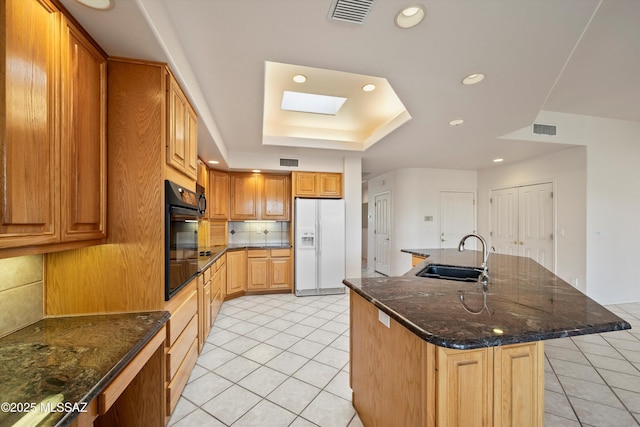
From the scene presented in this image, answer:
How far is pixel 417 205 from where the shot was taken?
5.59 m

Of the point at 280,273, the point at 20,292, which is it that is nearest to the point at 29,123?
the point at 20,292

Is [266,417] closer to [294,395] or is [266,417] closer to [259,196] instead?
[294,395]

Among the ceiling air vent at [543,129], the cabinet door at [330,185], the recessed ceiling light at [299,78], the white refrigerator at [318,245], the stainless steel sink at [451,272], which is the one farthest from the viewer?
the cabinet door at [330,185]

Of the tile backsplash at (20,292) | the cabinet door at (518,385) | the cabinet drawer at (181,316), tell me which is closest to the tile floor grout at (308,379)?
the cabinet drawer at (181,316)

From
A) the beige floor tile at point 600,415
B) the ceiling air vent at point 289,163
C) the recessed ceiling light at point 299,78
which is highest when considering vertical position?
the recessed ceiling light at point 299,78

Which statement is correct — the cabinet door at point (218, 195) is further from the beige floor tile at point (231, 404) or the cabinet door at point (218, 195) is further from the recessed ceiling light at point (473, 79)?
the recessed ceiling light at point (473, 79)

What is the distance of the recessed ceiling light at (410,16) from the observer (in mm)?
1396

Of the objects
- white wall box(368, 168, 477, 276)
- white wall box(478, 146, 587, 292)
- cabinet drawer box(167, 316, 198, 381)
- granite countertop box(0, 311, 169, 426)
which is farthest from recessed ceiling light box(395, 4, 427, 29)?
white wall box(368, 168, 477, 276)

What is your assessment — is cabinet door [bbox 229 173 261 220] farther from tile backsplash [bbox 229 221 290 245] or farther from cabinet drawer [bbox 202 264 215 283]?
cabinet drawer [bbox 202 264 215 283]

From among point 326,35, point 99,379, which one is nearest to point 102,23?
point 326,35

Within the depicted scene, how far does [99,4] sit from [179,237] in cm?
128

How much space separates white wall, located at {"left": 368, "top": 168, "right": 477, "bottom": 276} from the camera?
5602mm

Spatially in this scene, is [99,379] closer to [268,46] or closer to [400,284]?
[400,284]

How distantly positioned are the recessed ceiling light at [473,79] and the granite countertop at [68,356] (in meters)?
2.75
